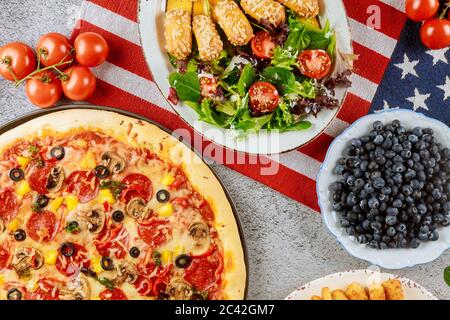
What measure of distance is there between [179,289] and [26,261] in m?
0.82

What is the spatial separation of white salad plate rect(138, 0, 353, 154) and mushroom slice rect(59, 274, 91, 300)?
1022 mm

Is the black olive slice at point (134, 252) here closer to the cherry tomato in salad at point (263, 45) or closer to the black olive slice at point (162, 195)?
the black olive slice at point (162, 195)

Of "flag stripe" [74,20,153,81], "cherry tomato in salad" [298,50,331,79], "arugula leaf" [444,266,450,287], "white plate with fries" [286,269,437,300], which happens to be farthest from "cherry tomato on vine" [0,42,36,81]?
"arugula leaf" [444,266,450,287]

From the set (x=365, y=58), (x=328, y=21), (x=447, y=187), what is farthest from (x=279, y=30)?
(x=447, y=187)

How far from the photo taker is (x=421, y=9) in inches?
122

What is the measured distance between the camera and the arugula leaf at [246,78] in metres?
3.02

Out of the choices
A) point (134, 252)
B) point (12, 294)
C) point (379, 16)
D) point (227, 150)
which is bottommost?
point (12, 294)

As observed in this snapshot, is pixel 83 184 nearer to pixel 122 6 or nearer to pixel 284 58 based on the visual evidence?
pixel 122 6

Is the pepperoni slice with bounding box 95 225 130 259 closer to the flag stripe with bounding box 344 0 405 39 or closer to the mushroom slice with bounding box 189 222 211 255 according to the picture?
the mushroom slice with bounding box 189 222 211 255

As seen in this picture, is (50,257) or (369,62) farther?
(369,62)

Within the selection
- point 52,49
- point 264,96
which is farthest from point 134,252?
point 52,49

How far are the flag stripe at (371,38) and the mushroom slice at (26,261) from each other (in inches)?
83.9

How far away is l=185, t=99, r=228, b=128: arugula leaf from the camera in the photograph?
3014 millimetres
